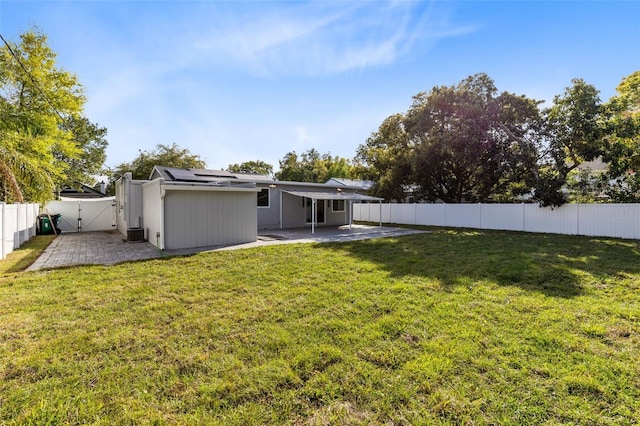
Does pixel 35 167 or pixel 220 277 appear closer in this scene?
pixel 220 277

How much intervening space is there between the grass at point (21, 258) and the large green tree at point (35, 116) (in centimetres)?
173

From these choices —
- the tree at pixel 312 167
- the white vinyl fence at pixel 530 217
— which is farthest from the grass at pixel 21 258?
the tree at pixel 312 167

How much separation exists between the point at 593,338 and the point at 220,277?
5.77m

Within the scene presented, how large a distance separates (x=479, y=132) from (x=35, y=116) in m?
20.7

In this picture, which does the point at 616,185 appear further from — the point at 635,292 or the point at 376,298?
the point at 376,298

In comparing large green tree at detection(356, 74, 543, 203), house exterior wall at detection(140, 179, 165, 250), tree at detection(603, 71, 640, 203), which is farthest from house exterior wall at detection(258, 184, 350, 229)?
tree at detection(603, 71, 640, 203)

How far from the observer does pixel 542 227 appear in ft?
44.7

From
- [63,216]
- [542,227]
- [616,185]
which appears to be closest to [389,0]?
[542,227]

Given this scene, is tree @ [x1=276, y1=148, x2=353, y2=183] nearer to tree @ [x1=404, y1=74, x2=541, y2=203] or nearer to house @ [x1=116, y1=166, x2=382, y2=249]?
tree @ [x1=404, y1=74, x2=541, y2=203]

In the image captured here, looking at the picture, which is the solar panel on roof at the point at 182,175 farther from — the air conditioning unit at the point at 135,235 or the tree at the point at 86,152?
A: the tree at the point at 86,152

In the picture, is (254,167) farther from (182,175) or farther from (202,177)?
(182,175)

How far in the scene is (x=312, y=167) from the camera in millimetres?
48594

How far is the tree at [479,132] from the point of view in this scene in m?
15.4

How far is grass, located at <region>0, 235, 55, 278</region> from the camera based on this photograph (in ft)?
21.2
